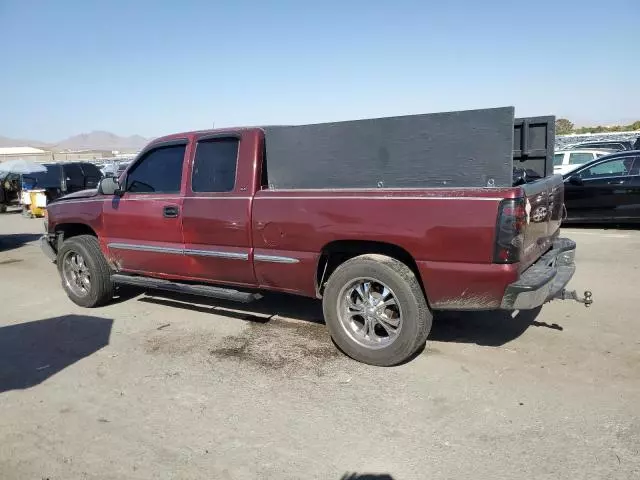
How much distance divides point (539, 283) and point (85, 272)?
4974mm

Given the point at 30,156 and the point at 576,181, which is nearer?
the point at 576,181

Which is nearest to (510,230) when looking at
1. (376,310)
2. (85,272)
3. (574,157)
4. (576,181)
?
(376,310)

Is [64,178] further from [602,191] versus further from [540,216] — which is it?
[540,216]

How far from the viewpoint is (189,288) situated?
5.27 meters

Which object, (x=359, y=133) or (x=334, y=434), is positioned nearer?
(x=334, y=434)

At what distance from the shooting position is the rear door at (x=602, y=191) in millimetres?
10039

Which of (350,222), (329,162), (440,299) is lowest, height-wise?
(440,299)

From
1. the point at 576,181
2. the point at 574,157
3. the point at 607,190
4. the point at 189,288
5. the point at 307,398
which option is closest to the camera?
the point at 307,398

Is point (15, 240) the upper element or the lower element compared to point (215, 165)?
lower

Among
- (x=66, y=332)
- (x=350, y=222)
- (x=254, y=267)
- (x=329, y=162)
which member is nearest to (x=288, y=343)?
(x=254, y=267)

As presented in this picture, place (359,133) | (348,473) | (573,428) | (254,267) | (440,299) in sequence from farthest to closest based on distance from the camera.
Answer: (254,267), (359,133), (440,299), (573,428), (348,473)

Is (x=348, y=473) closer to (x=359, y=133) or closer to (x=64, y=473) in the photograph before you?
(x=64, y=473)

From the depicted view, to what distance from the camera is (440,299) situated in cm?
390

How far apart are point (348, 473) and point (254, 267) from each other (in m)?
2.31
